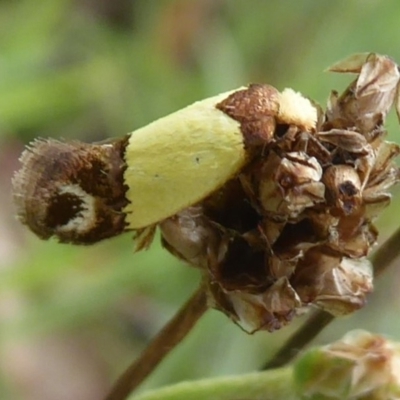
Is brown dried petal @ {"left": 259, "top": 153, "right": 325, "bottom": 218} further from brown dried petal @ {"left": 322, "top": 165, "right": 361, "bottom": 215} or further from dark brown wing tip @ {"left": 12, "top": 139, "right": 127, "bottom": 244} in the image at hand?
dark brown wing tip @ {"left": 12, "top": 139, "right": 127, "bottom": 244}

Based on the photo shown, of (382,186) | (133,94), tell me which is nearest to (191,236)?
(382,186)

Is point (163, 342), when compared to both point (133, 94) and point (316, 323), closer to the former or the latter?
point (316, 323)

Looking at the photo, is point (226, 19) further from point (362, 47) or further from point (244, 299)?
point (244, 299)

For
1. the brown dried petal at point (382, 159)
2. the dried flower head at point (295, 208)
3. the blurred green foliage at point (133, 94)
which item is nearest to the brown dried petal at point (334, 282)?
the dried flower head at point (295, 208)

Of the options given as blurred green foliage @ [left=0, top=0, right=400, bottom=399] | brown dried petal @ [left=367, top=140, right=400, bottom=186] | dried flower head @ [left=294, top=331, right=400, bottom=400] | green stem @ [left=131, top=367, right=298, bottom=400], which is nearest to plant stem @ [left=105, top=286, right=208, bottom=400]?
green stem @ [left=131, top=367, right=298, bottom=400]

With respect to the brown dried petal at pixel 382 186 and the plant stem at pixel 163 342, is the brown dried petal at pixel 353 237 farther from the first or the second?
the plant stem at pixel 163 342

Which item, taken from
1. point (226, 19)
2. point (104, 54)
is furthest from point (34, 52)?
point (226, 19)

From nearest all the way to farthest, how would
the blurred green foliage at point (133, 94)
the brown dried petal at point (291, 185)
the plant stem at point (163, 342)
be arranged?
1. the brown dried petal at point (291, 185)
2. the plant stem at point (163, 342)
3. the blurred green foliage at point (133, 94)
